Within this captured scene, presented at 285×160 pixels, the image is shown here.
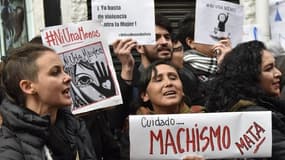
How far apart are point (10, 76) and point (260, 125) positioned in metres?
1.18

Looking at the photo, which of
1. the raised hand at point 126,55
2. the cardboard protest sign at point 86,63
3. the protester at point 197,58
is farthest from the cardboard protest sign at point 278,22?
the cardboard protest sign at point 86,63

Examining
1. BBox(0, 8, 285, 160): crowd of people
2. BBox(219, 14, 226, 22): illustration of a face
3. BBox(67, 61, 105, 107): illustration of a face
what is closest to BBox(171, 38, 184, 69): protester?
BBox(0, 8, 285, 160): crowd of people

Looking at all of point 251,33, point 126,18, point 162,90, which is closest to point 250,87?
point 162,90

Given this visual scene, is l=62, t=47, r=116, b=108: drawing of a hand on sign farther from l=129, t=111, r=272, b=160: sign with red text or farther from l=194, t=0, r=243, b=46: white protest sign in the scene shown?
l=194, t=0, r=243, b=46: white protest sign

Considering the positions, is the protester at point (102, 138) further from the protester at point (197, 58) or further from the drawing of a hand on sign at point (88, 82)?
the protester at point (197, 58)

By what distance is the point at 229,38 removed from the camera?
188 inches

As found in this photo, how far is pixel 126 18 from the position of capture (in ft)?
14.3

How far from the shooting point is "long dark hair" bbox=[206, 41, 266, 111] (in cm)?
338

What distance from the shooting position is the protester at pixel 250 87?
131 inches

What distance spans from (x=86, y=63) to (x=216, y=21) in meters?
1.15

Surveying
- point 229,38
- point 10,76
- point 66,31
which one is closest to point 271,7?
point 229,38

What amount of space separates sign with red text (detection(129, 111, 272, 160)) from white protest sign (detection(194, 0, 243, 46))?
140 centimetres

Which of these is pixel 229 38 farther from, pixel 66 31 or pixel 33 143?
pixel 33 143

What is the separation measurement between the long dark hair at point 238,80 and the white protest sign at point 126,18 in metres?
0.88
